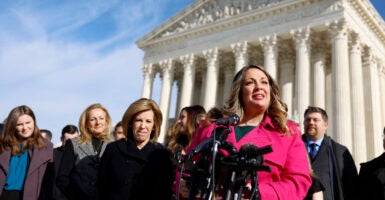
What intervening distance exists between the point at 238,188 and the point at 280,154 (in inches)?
27.2

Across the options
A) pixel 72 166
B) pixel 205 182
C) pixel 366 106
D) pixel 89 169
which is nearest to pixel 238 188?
pixel 205 182

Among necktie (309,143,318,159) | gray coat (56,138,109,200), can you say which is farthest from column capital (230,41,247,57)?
gray coat (56,138,109,200)

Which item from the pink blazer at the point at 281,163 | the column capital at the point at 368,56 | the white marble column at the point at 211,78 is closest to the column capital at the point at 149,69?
the white marble column at the point at 211,78

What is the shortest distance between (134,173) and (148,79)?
1244 inches

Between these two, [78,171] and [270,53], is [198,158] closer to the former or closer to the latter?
[78,171]

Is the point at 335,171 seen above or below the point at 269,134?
below

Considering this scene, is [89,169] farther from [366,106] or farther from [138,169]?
[366,106]

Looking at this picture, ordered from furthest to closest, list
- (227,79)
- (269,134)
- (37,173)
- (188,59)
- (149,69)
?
(149,69), (227,79), (188,59), (37,173), (269,134)

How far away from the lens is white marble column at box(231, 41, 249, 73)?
29219 mm

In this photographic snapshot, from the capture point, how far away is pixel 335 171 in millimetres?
6102

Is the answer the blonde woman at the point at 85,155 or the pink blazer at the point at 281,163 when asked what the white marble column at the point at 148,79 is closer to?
the blonde woman at the point at 85,155

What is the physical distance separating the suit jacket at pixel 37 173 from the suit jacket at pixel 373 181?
5243 millimetres

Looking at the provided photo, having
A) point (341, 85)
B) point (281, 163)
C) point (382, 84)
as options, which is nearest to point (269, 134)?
point (281, 163)

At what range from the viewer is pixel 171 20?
35.3 m
